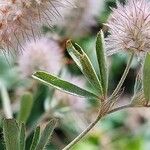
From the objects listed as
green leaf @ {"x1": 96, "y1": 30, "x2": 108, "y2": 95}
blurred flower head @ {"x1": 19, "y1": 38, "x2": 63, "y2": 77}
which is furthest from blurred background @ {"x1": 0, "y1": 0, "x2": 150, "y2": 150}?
green leaf @ {"x1": 96, "y1": 30, "x2": 108, "y2": 95}

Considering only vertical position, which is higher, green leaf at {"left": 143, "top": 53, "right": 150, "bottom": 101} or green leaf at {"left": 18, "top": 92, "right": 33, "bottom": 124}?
green leaf at {"left": 143, "top": 53, "right": 150, "bottom": 101}

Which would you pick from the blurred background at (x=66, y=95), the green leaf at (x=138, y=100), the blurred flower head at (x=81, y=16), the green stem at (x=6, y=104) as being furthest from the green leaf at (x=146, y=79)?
the green stem at (x=6, y=104)

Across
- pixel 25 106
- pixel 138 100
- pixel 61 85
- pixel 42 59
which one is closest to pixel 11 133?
pixel 61 85

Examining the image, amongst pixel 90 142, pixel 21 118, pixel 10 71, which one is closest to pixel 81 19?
pixel 21 118

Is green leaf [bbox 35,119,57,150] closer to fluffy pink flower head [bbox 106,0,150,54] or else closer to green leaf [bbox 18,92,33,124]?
fluffy pink flower head [bbox 106,0,150,54]

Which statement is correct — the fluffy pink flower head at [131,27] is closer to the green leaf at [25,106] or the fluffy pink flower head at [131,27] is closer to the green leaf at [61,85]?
the green leaf at [61,85]

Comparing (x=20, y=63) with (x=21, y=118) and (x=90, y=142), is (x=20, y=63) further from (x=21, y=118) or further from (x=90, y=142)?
(x=90, y=142)

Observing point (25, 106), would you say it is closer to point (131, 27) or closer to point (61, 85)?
point (61, 85)
